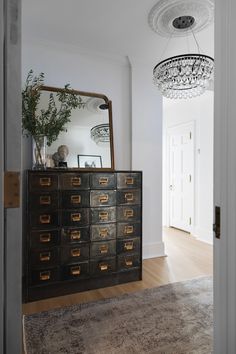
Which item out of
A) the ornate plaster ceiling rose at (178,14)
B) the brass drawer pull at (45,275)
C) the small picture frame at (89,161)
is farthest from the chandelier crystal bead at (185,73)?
the brass drawer pull at (45,275)

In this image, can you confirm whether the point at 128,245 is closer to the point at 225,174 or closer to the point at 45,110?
the point at 45,110

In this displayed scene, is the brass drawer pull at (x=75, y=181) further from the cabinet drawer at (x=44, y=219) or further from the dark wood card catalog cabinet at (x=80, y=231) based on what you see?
the cabinet drawer at (x=44, y=219)

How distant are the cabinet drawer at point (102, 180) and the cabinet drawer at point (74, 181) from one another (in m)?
0.07

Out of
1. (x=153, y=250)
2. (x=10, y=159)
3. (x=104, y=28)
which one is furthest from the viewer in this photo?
(x=153, y=250)

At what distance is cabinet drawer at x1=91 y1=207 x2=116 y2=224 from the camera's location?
2.57 m

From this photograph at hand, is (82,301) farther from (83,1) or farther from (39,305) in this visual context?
(83,1)

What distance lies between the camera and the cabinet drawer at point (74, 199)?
95.7 inches

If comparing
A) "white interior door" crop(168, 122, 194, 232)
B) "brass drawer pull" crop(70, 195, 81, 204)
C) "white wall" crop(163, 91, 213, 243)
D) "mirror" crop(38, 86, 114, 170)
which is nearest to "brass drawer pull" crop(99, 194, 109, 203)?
"brass drawer pull" crop(70, 195, 81, 204)

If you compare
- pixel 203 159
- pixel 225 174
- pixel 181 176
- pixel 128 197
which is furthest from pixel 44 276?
pixel 181 176

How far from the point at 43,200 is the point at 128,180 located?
95 cm

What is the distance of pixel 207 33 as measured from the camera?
8.57 feet

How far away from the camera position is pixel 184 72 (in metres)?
2.24

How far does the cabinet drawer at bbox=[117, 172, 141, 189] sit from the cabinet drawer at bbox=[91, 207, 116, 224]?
280 mm

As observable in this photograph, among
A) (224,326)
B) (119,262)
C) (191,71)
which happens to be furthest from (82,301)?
(191,71)
